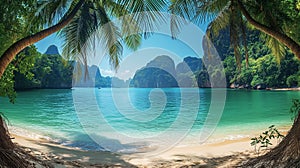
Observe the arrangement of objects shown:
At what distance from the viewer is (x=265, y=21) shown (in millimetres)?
4285

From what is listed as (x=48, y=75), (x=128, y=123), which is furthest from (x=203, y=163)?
(x=48, y=75)

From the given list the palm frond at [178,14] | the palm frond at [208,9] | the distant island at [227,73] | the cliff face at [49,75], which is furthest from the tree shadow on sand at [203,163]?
the cliff face at [49,75]

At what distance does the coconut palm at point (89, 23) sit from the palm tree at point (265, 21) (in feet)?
3.11

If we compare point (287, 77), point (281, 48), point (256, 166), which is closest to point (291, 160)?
point (256, 166)

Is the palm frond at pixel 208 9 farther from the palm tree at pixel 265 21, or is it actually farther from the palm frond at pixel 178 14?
the palm frond at pixel 178 14

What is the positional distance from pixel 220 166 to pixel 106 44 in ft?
13.1

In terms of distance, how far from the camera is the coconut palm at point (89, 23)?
338 cm

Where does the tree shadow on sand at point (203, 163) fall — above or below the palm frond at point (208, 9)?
below

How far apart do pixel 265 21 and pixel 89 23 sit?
342 cm

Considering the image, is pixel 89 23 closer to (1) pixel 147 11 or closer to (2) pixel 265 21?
(1) pixel 147 11

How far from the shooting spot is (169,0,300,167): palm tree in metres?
3.07

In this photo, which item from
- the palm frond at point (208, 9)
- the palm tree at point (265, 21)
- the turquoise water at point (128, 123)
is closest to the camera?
the palm tree at point (265, 21)

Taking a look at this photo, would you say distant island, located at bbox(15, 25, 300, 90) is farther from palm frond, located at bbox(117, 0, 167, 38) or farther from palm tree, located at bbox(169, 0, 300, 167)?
palm frond, located at bbox(117, 0, 167, 38)

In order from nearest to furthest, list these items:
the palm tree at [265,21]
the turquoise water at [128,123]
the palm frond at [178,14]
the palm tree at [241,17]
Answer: the palm tree at [265,21], the palm tree at [241,17], the palm frond at [178,14], the turquoise water at [128,123]
